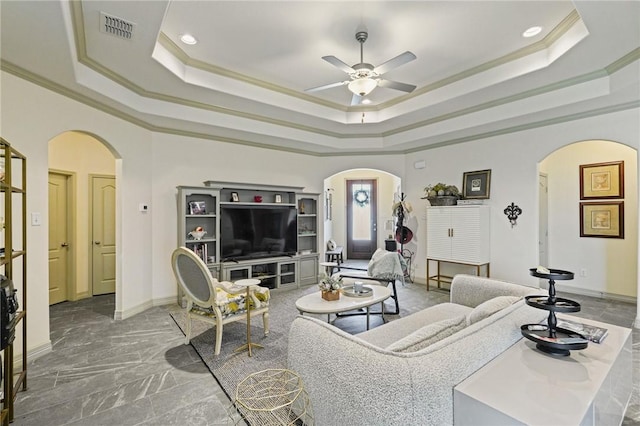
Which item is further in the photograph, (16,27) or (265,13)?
(265,13)

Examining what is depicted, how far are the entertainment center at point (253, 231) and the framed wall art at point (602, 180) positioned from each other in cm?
461

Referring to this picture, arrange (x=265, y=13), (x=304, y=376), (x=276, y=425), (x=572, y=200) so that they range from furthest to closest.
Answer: (x=572, y=200) → (x=265, y=13) → (x=276, y=425) → (x=304, y=376)

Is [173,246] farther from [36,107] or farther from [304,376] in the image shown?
[304,376]

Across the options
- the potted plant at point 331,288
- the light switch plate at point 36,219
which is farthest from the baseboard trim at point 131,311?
the potted plant at point 331,288

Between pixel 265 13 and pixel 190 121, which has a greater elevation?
pixel 265 13

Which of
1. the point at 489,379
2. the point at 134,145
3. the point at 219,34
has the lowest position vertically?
the point at 489,379

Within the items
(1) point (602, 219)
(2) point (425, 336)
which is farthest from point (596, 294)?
(2) point (425, 336)

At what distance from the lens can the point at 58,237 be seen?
16.0 feet

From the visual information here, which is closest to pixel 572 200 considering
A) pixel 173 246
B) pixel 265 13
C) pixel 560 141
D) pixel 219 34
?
pixel 560 141

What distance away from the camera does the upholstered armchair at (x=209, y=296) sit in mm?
3033

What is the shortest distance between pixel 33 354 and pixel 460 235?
573 centimetres

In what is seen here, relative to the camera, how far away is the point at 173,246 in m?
4.88

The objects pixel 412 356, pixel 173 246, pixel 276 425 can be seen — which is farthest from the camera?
pixel 173 246

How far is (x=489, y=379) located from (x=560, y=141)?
4.45 meters
